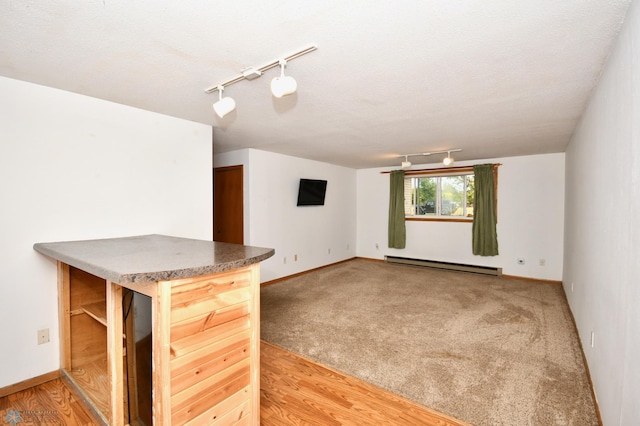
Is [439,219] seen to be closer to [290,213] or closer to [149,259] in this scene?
[290,213]

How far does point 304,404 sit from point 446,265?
15.3ft

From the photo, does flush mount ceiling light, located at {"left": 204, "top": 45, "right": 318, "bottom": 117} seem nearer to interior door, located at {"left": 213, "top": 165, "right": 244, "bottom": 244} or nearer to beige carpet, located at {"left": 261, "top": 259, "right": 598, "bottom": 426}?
beige carpet, located at {"left": 261, "top": 259, "right": 598, "bottom": 426}

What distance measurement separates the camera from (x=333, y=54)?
1.69m

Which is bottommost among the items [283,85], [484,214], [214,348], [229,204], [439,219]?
[214,348]

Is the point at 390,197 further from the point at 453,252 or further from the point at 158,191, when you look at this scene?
the point at 158,191

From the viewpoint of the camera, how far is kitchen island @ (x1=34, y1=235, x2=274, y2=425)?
1286 mm

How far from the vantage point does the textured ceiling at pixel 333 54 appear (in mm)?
1331

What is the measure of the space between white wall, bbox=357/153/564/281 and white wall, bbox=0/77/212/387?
4952 millimetres

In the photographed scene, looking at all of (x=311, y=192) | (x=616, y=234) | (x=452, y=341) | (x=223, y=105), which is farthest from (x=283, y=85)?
(x=311, y=192)

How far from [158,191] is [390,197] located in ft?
15.3

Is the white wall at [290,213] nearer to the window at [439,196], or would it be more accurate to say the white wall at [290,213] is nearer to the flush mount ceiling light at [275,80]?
the window at [439,196]

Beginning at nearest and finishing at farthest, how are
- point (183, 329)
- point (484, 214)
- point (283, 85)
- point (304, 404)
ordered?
1. point (183, 329)
2. point (283, 85)
3. point (304, 404)
4. point (484, 214)

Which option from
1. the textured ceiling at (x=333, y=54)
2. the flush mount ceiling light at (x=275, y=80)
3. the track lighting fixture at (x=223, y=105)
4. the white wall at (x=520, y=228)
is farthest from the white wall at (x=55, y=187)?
the white wall at (x=520, y=228)

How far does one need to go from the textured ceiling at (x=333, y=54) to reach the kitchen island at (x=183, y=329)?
114 cm
